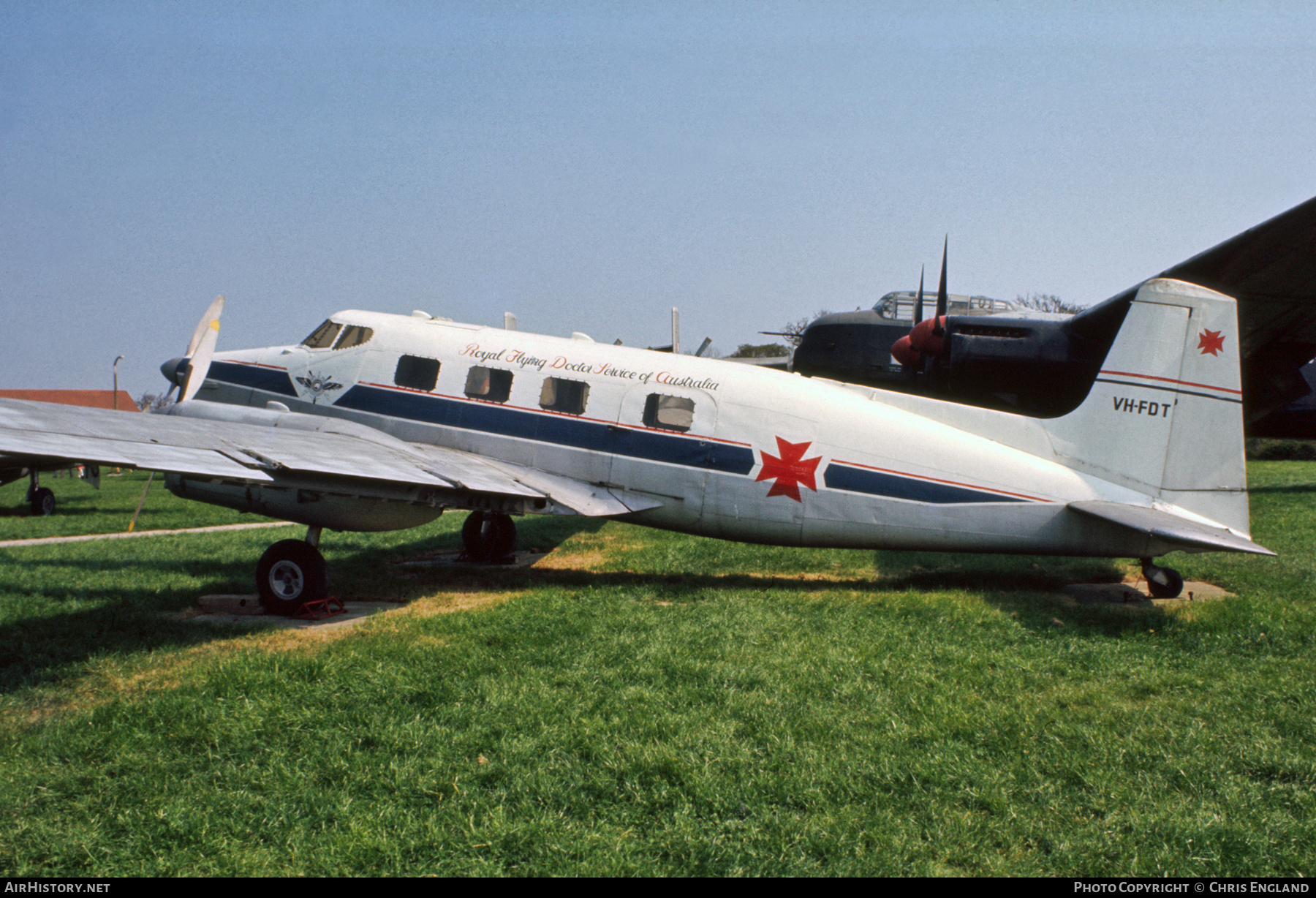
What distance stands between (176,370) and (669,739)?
12.4 m

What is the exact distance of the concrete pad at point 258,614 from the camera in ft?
28.5

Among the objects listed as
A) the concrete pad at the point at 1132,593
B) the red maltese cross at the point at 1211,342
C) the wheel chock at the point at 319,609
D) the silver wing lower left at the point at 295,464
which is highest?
the red maltese cross at the point at 1211,342

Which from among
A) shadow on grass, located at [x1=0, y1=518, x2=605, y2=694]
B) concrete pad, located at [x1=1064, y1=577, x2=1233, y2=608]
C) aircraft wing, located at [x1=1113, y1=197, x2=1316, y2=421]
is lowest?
shadow on grass, located at [x1=0, y1=518, x2=605, y2=694]

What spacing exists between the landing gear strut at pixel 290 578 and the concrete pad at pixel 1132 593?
9.59 meters

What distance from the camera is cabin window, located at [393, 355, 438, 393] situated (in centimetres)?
1170

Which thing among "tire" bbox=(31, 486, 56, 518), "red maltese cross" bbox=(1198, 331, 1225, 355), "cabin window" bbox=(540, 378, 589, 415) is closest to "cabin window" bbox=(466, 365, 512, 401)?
"cabin window" bbox=(540, 378, 589, 415)

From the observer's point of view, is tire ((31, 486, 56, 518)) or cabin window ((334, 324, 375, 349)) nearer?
cabin window ((334, 324, 375, 349))

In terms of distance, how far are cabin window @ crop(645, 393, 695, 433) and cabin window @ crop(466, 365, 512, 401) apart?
7.19 ft

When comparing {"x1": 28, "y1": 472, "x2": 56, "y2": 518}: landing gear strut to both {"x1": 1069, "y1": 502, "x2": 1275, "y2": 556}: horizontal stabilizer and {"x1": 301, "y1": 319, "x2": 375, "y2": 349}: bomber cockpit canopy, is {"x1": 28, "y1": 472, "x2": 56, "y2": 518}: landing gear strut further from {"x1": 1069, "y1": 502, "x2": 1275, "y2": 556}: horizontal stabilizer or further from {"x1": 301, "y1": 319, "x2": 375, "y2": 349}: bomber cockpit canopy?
{"x1": 1069, "y1": 502, "x2": 1275, "y2": 556}: horizontal stabilizer

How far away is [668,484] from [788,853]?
22.8 feet

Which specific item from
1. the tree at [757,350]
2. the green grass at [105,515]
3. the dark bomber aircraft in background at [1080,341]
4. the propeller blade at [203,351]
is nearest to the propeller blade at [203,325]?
the propeller blade at [203,351]

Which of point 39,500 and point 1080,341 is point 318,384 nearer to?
point 1080,341

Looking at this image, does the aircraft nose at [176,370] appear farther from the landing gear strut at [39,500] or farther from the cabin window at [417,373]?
the landing gear strut at [39,500]
